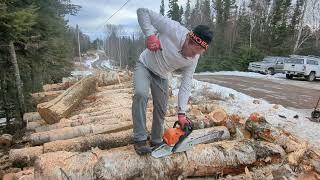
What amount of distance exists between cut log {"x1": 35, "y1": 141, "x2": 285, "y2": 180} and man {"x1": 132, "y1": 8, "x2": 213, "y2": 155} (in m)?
0.25

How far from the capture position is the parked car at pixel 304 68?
22605 millimetres

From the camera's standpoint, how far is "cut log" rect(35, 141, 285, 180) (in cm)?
403

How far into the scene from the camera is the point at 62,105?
746 centimetres

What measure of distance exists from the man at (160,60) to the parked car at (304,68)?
2061 centimetres

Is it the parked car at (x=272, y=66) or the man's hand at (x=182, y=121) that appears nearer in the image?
the man's hand at (x=182, y=121)

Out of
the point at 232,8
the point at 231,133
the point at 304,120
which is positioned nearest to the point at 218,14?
the point at 232,8

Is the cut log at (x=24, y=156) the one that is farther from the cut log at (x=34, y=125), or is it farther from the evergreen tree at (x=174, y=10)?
the evergreen tree at (x=174, y=10)

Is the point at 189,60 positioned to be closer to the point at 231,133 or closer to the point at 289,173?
the point at 289,173

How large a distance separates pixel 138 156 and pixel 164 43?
59.9 inches

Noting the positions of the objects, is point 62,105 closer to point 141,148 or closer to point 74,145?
point 74,145

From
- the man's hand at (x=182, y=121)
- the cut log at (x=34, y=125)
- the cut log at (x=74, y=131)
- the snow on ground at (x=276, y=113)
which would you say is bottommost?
the snow on ground at (x=276, y=113)

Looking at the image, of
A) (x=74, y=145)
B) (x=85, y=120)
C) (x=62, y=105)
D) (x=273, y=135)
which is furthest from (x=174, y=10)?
(x=74, y=145)

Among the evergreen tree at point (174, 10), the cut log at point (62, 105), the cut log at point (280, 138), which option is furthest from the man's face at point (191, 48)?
the evergreen tree at point (174, 10)

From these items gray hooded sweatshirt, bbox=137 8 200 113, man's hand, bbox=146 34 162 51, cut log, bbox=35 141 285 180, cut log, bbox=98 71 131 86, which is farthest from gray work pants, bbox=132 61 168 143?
cut log, bbox=98 71 131 86
